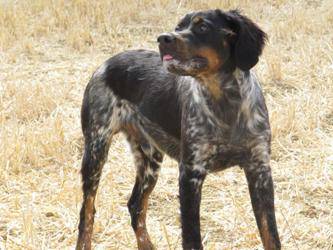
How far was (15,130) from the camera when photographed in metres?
6.23

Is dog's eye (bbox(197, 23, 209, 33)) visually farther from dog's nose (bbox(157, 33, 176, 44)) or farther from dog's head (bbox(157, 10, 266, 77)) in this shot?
dog's nose (bbox(157, 33, 176, 44))

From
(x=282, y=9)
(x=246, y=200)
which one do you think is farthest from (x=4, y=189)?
(x=282, y=9)

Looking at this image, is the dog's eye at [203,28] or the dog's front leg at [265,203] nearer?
the dog's eye at [203,28]

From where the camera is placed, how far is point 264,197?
393 centimetres

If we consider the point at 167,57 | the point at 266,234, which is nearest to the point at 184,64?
the point at 167,57

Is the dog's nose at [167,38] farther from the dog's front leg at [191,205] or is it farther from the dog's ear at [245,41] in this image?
Answer: the dog's front leg at [191,205]

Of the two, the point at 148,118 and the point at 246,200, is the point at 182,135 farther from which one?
the point at 246,200

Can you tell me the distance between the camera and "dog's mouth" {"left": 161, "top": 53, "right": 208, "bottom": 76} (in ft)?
11.8

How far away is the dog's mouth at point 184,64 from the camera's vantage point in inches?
142

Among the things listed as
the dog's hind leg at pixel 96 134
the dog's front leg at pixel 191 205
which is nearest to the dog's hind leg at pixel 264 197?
the dog's front leg at pixel 191 205

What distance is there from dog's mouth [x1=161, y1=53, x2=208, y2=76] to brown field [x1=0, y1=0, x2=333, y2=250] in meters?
1.08

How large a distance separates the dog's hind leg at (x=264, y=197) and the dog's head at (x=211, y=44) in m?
0.58

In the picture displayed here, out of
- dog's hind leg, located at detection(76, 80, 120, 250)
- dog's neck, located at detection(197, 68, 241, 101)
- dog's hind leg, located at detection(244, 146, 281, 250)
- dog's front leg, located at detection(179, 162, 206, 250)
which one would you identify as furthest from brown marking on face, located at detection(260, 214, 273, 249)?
dog's hind leg, located at detection(76, 80, 120, 250)

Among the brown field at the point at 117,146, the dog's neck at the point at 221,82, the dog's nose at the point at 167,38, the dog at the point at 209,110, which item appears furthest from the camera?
the brown field at the point at 117,146
